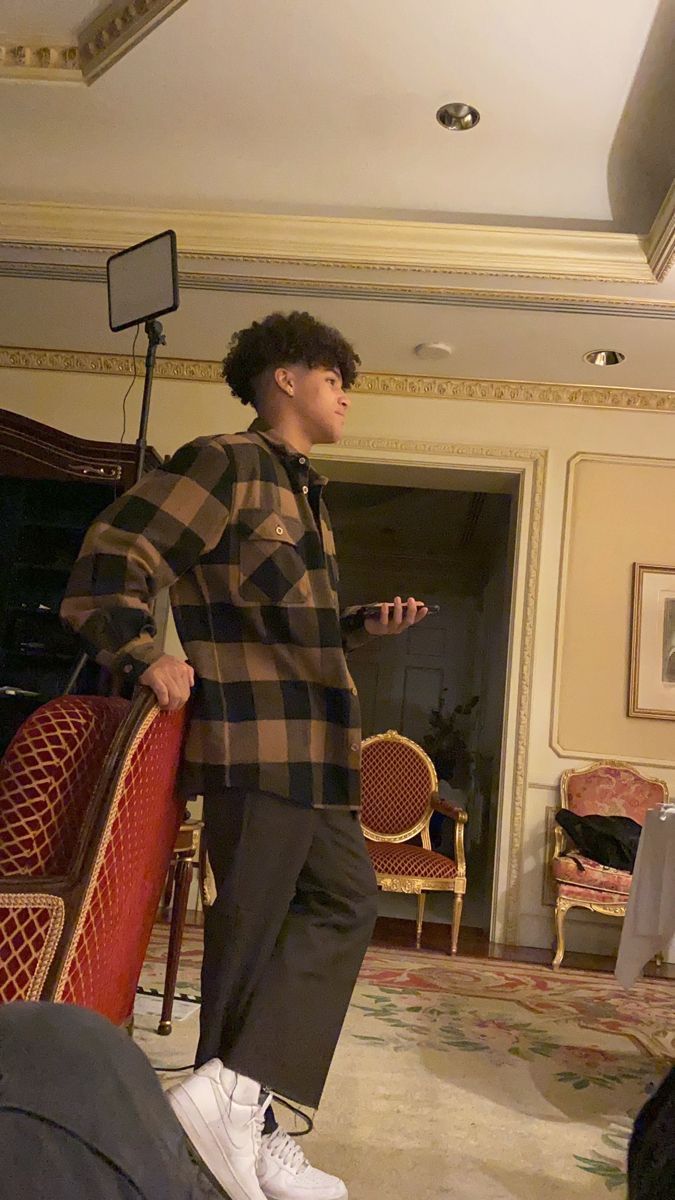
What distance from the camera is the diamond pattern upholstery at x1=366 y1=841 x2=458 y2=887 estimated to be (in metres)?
4.17

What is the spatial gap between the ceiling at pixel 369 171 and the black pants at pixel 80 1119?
3179mm

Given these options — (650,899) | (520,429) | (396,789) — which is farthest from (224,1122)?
(520,429)

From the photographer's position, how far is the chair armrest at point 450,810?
4.26 metres

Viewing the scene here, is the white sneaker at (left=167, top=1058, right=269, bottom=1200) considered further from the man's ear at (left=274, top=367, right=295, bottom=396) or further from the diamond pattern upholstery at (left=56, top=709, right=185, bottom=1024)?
the man's ear at (left=274, top=367, right=295, bottom=396)

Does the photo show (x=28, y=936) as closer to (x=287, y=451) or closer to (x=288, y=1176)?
(x=288, y=1176)

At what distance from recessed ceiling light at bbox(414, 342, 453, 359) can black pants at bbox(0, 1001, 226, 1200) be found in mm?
4406

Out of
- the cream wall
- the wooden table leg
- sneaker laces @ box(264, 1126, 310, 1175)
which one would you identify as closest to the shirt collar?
sneaker laces @ box(264, 1126, 310, 1175)

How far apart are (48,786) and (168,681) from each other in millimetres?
190

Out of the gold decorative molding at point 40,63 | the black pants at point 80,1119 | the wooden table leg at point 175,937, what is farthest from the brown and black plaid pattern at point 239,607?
the gold decorative molding at point 40,63

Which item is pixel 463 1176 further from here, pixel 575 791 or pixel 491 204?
pixel 491 204

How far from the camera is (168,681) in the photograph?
1.18 meters

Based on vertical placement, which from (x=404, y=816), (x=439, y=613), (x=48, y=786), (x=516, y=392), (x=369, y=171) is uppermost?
(x=369, y=171)

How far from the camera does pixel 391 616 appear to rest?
160cm

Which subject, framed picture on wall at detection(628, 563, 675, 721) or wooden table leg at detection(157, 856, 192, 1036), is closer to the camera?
wooden table leg at detection(157, 856, 192, 1036)
